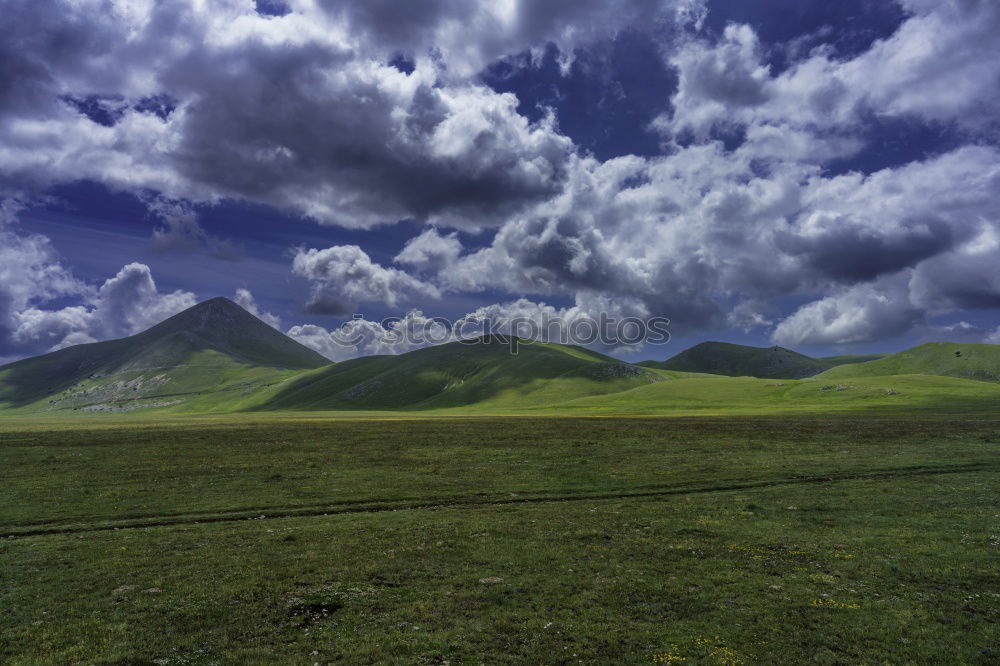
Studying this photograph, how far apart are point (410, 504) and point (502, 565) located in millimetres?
12850

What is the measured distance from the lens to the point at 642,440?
2498 inches

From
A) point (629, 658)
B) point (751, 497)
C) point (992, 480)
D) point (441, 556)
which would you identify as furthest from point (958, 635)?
point (992, 480)

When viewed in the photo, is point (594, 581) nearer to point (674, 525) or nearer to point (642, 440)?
point (674, 525)

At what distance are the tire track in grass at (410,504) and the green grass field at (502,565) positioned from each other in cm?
23

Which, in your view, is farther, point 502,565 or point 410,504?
point 410,504

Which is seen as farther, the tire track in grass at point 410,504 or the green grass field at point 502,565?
the tire track in grass at point 410,504

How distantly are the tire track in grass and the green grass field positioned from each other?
0.23 m

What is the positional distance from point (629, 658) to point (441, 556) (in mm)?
9844

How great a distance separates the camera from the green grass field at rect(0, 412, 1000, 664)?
1294 centimetres

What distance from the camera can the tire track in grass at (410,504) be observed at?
2530 centimetres

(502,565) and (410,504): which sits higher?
(502,565)

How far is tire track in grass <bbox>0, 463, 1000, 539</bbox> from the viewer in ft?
83.0

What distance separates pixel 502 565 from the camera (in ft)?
62.6

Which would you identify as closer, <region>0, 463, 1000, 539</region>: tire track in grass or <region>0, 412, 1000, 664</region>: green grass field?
<region>0, 412, 1000, 664</region>: green grass field
